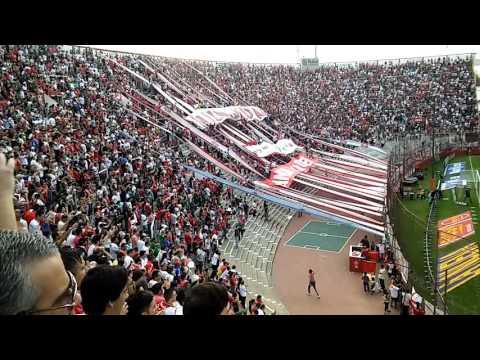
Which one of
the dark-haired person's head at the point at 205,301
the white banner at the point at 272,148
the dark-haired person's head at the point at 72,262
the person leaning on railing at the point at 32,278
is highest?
the white banner at the point at 272,148

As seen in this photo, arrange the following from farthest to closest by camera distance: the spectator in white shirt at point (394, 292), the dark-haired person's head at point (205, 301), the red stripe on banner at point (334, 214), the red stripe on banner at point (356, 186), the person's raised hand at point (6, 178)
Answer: the red stripe on banner at point (356, 186) → the red stripe on banner at point (334, 214) → the spectator in white shirt at point (394, 292) → the person's raised hand at point (6, 178) → the dark-haired person's head at point (205, 301)

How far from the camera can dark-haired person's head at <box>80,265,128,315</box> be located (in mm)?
2100

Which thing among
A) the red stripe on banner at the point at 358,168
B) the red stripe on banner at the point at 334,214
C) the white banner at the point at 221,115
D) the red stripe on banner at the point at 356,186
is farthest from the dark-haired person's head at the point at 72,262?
the white banner at the point at 221,115

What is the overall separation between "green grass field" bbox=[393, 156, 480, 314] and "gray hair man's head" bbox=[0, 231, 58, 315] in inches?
484

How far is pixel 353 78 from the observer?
4588 centimetres

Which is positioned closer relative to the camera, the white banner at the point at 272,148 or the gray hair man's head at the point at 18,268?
the gray hair man's head at the point at 18,268

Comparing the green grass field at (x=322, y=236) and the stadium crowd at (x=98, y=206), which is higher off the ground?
the stadium crowd at (x=98, y=206)

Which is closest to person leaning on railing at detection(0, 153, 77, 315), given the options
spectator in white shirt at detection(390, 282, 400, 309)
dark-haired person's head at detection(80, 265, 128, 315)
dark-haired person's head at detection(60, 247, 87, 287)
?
dark-haired person's head at detection(80, 265, 128, 315)

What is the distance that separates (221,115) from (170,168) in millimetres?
11804

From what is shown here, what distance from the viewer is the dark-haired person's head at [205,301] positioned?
201cm

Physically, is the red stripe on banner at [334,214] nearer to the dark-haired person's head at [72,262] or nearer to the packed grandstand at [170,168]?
the packed grandstand at [170,168]

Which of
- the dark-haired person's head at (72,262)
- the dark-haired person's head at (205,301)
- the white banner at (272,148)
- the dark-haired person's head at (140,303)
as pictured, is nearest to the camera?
the dark-haired person's head at (205,301)

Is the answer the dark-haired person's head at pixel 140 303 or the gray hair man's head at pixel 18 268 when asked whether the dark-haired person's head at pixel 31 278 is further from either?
the dark-haired person's head at pixel 140 303
